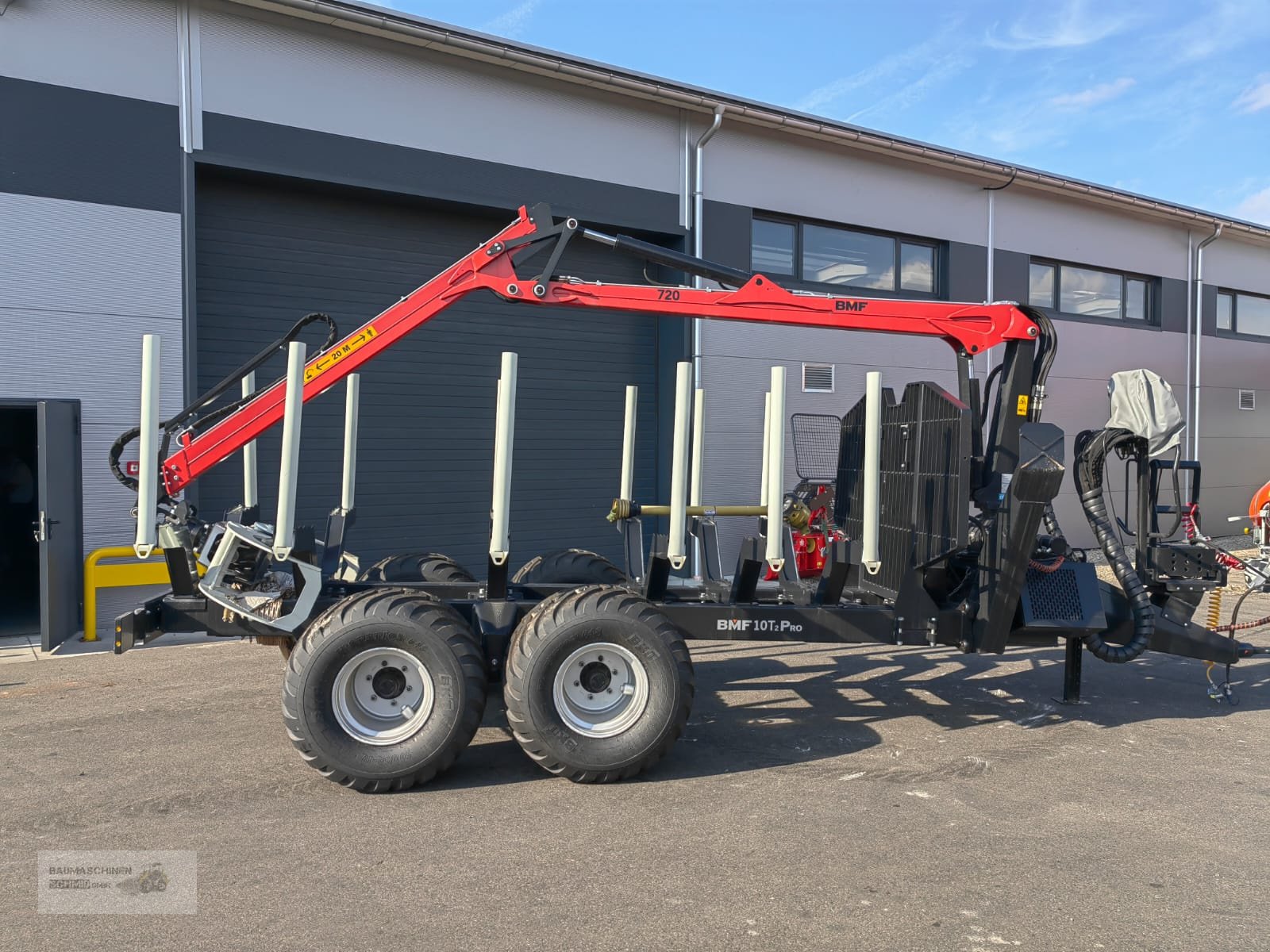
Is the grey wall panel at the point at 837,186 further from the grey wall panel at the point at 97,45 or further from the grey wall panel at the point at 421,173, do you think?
the grey wall panel at the point at 97,45

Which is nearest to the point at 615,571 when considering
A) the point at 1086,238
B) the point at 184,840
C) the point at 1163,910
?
the point at 184,840

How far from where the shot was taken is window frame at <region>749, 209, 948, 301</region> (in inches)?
493

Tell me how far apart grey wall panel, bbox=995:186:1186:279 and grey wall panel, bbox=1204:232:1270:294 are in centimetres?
94

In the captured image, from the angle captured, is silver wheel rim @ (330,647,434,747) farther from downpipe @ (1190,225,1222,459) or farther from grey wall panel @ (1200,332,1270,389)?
grey wall panel @ (1200,332,1270,389)

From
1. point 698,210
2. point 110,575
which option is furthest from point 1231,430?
point 110,575

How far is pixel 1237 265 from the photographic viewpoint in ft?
58.8

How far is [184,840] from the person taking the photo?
13.7 feet

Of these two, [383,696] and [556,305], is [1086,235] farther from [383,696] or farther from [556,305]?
[383,696]

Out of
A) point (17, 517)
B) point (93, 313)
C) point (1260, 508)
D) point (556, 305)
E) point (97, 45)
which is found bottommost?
point (17, 517)

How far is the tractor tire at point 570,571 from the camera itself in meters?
7.03

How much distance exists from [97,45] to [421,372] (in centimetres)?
420

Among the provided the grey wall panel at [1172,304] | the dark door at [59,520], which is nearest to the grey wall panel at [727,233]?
the dark door at [59,520]

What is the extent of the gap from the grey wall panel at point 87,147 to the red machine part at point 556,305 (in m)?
4.00

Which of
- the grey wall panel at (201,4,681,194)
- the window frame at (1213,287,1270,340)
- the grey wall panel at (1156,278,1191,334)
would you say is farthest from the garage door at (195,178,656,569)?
the window frame at (1213,287,1270,340)
